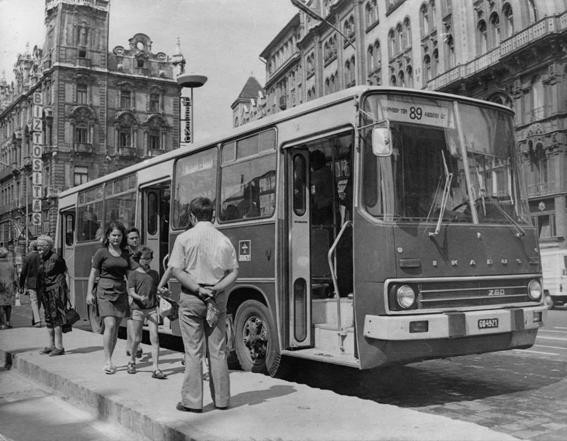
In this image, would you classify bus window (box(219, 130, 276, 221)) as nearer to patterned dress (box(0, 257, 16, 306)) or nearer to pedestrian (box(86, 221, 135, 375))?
pedestrian (box(86, 221, 135, 375))

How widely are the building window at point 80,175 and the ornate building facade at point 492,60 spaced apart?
77.9ft

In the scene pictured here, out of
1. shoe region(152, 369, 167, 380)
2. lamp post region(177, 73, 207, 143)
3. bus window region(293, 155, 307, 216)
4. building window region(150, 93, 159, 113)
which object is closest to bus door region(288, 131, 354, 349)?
bus window region(293, 155, 307, 216)

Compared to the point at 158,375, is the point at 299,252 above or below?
above

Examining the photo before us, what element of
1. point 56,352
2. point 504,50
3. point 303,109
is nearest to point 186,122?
point 56,352

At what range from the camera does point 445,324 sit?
625 cm

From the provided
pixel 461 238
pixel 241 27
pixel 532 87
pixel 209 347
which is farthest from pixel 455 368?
pixel 532 87

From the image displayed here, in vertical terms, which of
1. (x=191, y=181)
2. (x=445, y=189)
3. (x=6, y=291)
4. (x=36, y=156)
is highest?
(x=36, y=156)

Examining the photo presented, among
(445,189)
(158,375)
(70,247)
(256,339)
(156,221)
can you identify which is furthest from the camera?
(70,247)

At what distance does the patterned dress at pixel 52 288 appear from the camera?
9.18 m

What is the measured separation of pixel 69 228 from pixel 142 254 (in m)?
8.15

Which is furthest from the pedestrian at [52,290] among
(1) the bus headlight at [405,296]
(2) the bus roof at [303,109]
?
(1) the bus headlight at [405,296]

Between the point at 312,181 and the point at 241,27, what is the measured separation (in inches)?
233

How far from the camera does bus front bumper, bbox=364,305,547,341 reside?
20.0 feet

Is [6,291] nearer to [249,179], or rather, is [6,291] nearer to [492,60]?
[249,179]
